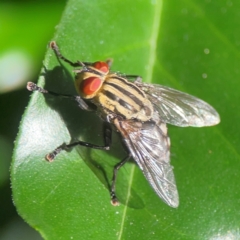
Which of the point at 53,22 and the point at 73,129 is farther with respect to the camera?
the point at 53,22

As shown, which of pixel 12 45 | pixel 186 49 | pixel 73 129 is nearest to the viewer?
pixel 73 129

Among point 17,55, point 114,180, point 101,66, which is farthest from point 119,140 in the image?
point 17,55

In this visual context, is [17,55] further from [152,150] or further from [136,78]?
[152,150]

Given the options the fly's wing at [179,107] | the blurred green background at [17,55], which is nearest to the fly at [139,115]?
the fly's wing at [179,107]

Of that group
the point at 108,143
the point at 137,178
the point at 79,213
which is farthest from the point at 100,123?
the point at 79,213

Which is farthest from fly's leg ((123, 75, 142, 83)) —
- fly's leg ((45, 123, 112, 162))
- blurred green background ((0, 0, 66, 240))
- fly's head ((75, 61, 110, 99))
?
blurred green background ((0, 0, 66, 240))

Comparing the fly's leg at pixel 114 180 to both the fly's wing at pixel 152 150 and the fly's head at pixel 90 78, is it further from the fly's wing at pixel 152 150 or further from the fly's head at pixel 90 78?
the fly's head at pixel 90 78

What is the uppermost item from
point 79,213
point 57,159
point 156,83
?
point 156,83

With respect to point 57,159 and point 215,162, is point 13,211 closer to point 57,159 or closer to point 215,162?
point 57,159
